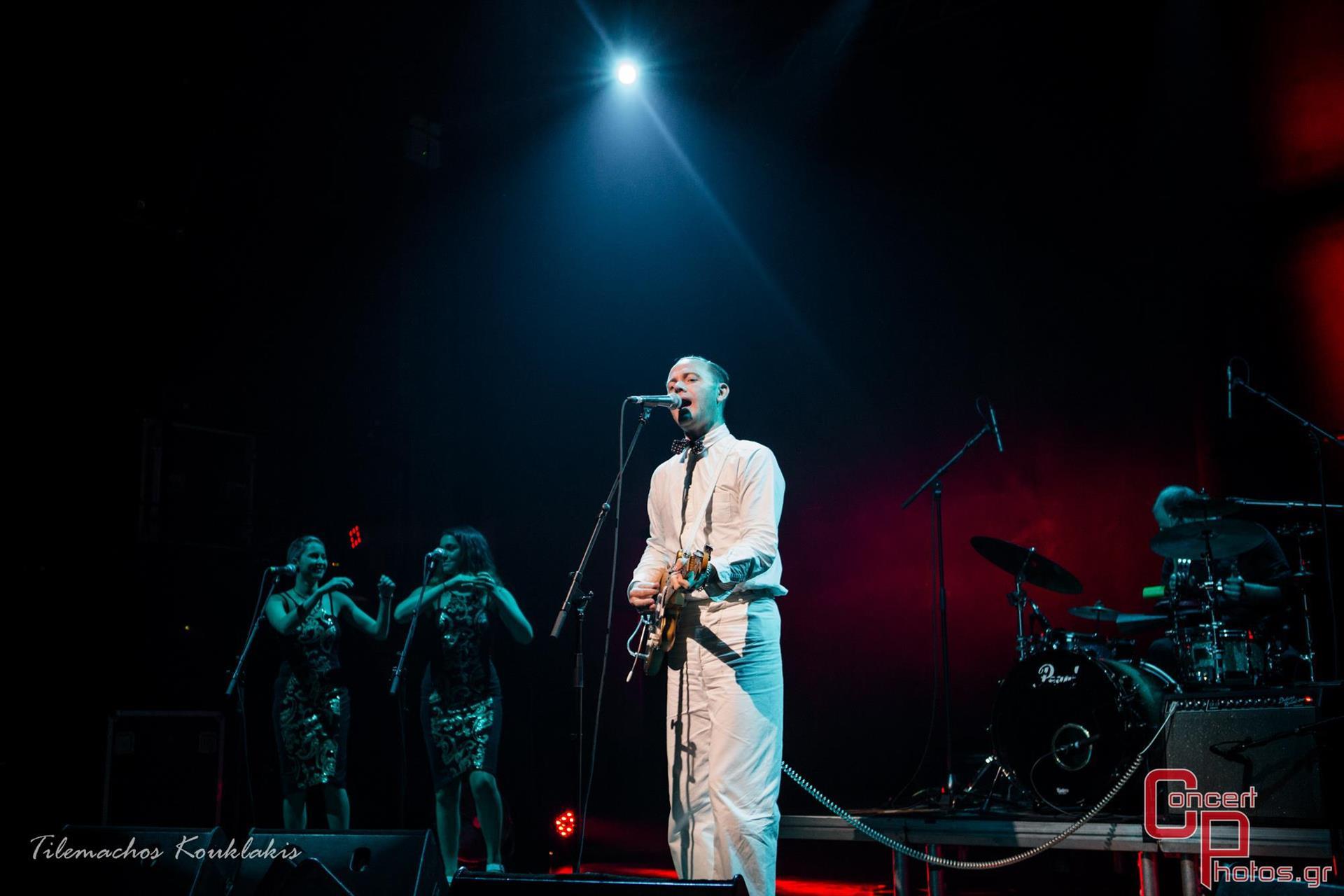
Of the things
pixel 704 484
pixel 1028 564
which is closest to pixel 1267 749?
pixel 1028 564

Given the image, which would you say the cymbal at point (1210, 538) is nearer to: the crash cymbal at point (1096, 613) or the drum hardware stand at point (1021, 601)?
the drum hardware stand at point (1021, 601)

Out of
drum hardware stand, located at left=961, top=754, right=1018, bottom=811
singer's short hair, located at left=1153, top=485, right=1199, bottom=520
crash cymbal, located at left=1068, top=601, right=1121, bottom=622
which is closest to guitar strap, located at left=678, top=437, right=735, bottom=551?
drum hardware stand, located at left=961, top=754, right=1018, bottom=811

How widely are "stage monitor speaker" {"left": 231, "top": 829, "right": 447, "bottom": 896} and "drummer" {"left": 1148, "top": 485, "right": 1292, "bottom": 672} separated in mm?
4277

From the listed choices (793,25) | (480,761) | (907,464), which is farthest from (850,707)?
(793,25)

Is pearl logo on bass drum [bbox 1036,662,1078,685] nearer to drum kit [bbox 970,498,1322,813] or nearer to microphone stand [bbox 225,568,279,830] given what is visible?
drum kit [bbox 970,498,1322,813]

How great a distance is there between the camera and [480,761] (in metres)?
5.73

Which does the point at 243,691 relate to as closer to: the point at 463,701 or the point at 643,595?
the point at 463,701

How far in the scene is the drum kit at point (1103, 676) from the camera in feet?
18.2

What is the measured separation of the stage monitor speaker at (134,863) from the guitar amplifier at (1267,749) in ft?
12.5

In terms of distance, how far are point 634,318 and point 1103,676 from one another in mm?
4897

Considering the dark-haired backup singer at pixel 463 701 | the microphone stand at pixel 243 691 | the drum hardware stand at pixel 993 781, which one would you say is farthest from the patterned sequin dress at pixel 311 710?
the drum hardware stand at pixel 993 781

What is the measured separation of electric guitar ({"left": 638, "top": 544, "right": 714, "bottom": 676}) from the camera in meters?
3.70

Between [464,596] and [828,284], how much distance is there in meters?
4.04

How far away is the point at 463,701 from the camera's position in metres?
5.79
